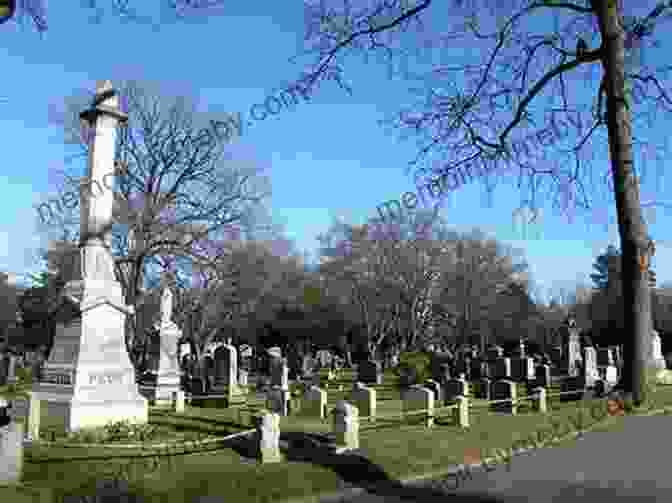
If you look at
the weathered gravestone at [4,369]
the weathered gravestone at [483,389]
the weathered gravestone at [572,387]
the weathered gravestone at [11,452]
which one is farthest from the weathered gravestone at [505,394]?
the weathered gravestone at [4,369]

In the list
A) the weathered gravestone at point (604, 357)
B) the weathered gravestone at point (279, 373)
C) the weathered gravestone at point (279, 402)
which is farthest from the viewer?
the weathered gravestone at point (604, 357)

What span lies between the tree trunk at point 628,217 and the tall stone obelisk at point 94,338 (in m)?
9.38

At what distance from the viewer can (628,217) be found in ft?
18.5

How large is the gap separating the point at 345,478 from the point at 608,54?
6.84 meters

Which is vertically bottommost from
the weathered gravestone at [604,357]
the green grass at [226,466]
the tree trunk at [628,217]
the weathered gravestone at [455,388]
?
the green grass at [226,466]

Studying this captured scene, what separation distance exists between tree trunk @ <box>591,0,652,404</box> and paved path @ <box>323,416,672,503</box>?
2.10 feet

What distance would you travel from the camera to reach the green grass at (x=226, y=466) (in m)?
7.67

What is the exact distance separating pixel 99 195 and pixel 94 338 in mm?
2980

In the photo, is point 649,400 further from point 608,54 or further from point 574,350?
point 574,350

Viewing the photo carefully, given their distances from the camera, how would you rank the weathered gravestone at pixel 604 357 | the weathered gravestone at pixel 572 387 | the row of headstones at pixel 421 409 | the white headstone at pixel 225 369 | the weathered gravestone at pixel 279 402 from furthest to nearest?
the weathered gravestone at pixel 604 357 < the white headstone at pixel 225 369 < the weathered gravestone at pixel 572 387 < the weathered gravestone at pixel 279 402 < the row of headstones at pixel 421 409

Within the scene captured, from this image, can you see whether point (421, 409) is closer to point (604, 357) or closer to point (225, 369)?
point (225, 369)

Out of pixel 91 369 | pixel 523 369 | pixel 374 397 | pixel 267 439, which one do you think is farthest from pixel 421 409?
pixel 523 369

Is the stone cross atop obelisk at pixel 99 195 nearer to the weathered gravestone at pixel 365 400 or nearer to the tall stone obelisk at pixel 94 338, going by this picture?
the tall stone obelisk at pixel 94 338

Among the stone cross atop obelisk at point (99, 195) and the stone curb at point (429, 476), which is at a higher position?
the stone cross atop obelisk at point (99, 195)
